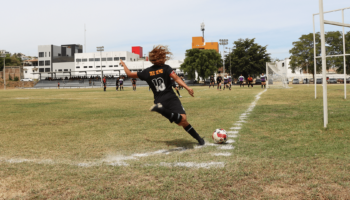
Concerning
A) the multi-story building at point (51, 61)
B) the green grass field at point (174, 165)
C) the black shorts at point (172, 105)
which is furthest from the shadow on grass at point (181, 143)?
the multi-story building at point (51, 61)

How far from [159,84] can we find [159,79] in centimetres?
10

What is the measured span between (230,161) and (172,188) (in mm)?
1262

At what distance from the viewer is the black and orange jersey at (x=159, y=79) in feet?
16.2

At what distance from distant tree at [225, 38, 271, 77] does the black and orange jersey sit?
2487 inches

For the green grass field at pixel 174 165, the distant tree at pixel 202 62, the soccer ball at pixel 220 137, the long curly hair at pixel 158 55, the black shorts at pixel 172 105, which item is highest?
the distant tree at pixel 202 62

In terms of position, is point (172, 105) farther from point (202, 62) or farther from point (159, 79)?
point (202, 62)

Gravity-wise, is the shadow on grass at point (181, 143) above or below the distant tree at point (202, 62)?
below

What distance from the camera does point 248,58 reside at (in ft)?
216

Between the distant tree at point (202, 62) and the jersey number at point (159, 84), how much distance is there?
64.8 meters

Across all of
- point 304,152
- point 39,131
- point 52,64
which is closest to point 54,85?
point 52,64

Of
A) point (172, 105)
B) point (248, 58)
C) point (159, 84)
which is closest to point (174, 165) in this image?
point (172, 105)

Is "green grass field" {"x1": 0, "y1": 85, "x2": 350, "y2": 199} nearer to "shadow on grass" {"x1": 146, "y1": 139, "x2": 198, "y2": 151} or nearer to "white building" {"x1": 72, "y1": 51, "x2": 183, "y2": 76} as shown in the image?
"shadow on grass" {"x1": 146, "y1": 139, "x2": 198, "y2": 151}

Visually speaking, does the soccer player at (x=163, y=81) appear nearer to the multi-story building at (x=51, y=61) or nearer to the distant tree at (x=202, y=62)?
the distant tree at (x=202, y=62)

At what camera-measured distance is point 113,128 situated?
7191 millimetres
